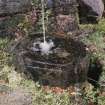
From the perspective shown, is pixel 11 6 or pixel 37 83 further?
pixel 11 6

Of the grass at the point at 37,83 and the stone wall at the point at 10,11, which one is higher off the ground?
the stone wall at the point at 10,11

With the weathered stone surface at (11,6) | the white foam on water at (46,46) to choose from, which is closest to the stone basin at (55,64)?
the white foam on water at (46,46)

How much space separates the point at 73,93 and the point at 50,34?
1.79m

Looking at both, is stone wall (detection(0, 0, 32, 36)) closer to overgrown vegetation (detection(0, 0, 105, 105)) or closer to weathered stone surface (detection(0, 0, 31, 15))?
weathered stone surface (detection(0, 0, 31, 15))

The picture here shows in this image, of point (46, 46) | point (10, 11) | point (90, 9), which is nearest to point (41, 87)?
point (46, 46)

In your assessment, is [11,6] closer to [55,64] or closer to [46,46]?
[46,46]

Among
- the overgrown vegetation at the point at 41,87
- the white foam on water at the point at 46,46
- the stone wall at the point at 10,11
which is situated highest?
the stone wall at the point at 10,11

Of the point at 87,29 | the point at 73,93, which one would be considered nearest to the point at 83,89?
the point at 73,93

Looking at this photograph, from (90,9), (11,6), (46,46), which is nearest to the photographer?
(46,46)

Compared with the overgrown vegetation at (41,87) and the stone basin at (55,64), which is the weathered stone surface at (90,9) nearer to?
the overgrown vegetation at (41,87)

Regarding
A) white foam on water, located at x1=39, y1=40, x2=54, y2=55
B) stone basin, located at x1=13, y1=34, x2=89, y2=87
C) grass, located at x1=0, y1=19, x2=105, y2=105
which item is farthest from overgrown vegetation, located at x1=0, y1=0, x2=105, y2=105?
white foam on water, located at x1=39, y1=40, x2=54, y2=55

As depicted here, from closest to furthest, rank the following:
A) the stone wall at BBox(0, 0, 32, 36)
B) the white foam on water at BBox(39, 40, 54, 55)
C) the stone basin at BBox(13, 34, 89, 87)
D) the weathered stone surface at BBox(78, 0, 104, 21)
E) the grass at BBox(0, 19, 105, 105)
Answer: the grass at BBox(0, 19, 105, 105) < the stone basin at BBox(13, 34, 89, 87) < the white foam on water at BBox(39, 40, 54, 55) < the stone wall at BBox(0, 0, 32, 36) < the weathered stone surface at BBox(78, 0, 104, 21)

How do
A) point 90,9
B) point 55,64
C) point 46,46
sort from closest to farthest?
point 55,64, point 46,46, point 90,9

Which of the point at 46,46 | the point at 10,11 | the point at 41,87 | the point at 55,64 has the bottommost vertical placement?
the point at 41,87
